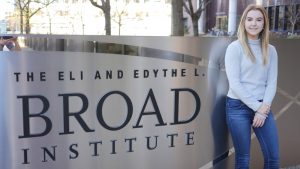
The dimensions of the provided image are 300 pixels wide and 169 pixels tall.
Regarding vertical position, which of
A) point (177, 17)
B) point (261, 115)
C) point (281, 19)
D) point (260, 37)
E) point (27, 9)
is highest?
point (281, 19)

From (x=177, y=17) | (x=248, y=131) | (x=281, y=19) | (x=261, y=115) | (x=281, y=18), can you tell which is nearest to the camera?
(x=261, y=115)

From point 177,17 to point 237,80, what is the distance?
2.21m

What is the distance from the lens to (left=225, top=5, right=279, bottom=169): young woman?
3021mm

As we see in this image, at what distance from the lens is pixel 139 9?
6602 mm

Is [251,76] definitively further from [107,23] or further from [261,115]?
[107,23]

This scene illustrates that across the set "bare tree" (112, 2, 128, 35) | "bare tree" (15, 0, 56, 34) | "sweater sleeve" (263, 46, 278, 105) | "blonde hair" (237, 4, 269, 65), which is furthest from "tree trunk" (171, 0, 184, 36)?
"sweater sleeve" (263, 46, 278, 105)

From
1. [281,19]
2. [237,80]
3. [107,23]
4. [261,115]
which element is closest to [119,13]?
[107,23]

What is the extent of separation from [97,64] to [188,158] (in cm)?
123

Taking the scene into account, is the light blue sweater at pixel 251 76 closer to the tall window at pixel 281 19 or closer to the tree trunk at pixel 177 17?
the tree trunk at pixel 177 17

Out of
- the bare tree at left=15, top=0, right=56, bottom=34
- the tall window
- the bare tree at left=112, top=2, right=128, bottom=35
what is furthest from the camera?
the tall window

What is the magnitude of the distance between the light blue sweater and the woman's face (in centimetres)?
9

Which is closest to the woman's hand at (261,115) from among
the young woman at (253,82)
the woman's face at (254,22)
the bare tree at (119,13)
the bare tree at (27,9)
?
the young woman at (253,82)

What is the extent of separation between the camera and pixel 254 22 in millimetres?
3035

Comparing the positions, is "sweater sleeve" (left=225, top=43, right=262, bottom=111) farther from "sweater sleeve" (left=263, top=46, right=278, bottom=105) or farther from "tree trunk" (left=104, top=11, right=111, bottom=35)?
"tree trunk" (left=104, top=11, right=111, bottom=35)
